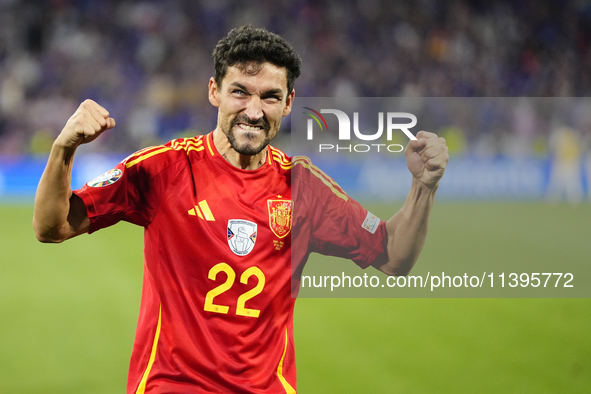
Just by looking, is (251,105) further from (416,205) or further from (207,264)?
(416,205)

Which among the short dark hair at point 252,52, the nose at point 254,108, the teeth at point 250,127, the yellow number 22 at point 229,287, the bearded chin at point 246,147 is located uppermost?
the short dark hair at point 252,52

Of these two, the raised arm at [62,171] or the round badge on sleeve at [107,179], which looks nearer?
the raised arm at [62,171]

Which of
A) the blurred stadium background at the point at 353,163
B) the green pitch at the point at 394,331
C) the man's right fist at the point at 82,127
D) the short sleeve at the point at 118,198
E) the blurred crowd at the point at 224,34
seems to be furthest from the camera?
the blurred crowd at the point at 224,34

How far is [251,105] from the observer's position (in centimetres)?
234

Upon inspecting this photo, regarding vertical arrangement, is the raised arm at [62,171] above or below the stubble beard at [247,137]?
below

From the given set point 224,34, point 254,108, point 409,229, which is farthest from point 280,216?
point 224,34

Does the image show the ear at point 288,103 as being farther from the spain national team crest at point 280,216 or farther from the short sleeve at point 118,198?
the short sleeve at point 118,198

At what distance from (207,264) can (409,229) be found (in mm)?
891

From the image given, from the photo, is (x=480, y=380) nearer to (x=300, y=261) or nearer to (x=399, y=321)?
(x=399, y=321)

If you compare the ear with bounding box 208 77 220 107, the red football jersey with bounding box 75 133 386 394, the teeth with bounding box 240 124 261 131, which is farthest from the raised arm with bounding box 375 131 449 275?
the ear with bounding box 208 77 220 107

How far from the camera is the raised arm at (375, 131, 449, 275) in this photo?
8.02 ft

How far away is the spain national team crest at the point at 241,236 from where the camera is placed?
236 cm

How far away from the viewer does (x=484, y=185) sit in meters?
3.95

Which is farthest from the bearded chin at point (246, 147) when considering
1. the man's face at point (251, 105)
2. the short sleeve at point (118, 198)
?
the short sleeve at point (118, 198)
